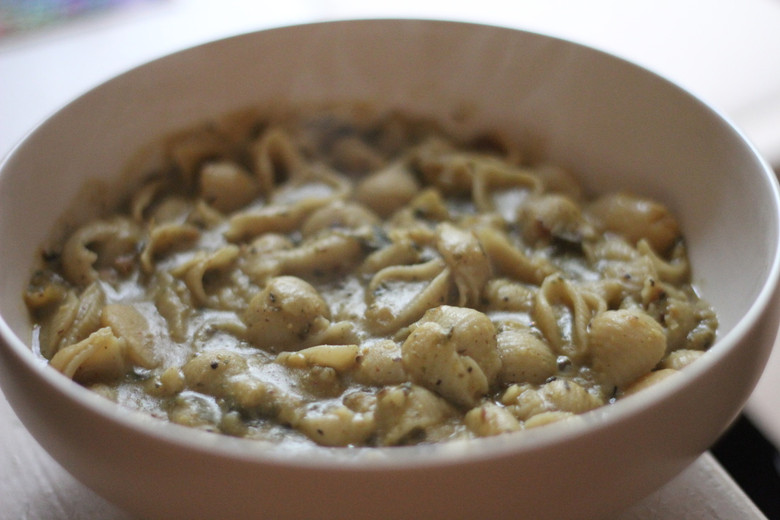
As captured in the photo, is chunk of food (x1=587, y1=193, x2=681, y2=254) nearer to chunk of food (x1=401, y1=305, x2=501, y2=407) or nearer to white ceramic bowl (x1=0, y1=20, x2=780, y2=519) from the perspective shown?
white ceramic bowl (x1=0, y1=20, x2=780, y2=519)

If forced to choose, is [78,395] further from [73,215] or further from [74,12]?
[74,12]

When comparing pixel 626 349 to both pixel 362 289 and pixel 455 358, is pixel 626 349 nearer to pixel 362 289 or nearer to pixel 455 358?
pixel 455 358

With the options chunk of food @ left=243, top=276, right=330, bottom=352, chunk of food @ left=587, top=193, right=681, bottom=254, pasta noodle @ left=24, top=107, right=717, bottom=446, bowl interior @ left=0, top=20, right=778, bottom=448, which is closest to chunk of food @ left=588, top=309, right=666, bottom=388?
pasta noodle @ left=24, top=107, right=717, bottom=446

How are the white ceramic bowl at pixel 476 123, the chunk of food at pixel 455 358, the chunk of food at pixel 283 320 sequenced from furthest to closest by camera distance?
the chunk of food at pixel 283 320 < the chunk of food at pixel 455 358 < the white ceramic bowl at pixel 476 123

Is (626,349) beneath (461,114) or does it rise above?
beneath

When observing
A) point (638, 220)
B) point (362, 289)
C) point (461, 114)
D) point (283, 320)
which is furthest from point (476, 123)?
point (283, 320)

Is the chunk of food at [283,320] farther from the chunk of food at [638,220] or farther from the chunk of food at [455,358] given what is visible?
the chunk of food at [638,220]

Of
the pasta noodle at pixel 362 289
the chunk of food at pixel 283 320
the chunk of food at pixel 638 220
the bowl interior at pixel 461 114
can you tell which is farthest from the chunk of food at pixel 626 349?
the chunk of food at pixel 283 320
